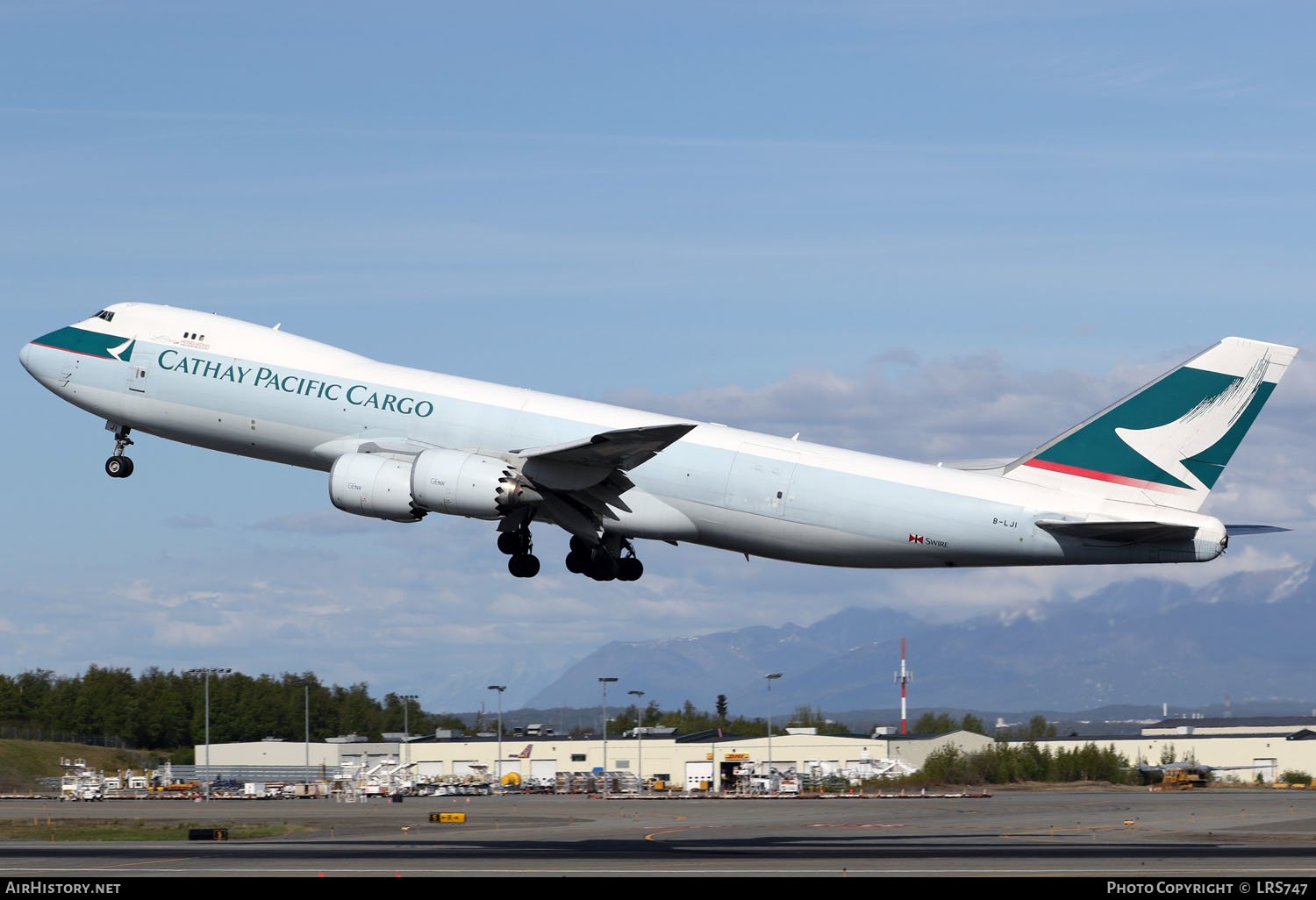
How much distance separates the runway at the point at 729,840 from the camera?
1501 inches

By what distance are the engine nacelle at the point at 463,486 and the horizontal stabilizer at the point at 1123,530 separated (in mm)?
15109

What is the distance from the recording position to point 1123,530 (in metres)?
41.8

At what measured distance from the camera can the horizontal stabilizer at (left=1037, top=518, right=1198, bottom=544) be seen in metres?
41.2

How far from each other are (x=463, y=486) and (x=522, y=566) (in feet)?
16.5

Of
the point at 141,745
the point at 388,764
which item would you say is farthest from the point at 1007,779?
the point at 141,745

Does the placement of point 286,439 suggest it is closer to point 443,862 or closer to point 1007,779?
point 443,862

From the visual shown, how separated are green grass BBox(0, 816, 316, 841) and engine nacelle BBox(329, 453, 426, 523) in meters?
17.6

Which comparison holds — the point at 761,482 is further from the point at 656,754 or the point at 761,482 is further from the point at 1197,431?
the point at 656,754

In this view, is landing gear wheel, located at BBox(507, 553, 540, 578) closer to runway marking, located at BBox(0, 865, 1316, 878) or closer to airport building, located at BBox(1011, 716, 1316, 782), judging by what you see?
runway marking, located at BBox(0, 865, 1316, 878)

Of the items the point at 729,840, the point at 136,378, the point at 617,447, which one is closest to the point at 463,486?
the point at 617,447

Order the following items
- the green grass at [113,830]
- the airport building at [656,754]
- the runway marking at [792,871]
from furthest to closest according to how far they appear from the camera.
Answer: the airport building at [656,754] → the green grass at [113,830] → the runway marking at [792,871]

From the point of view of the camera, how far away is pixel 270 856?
43.8m

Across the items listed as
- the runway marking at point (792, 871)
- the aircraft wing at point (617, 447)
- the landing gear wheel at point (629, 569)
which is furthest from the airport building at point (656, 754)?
the runway marking at point (792, 871)

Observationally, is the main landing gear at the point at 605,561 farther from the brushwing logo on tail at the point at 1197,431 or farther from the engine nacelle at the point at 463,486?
the brushwing logo on tail at the point at 1197,431
